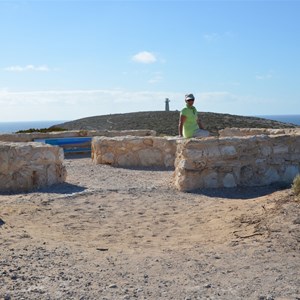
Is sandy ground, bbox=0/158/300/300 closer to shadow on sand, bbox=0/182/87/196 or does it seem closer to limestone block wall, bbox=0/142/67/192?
shadow on sand, bbox=0/182/87/196

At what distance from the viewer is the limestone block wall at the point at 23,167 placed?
8.50m

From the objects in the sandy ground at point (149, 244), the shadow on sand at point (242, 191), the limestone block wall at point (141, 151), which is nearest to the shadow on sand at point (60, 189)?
the sandy ground at point (149, 244)

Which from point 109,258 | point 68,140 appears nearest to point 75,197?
point 109,258

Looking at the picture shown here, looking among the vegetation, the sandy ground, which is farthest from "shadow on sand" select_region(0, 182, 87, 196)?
the vegetation

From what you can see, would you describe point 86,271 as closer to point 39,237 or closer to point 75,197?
point 39,237

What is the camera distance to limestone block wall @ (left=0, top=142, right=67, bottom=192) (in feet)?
27.9

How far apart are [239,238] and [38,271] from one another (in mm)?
2139

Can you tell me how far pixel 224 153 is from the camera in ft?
26.9

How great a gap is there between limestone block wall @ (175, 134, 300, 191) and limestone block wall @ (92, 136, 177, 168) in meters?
2.85

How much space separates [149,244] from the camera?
5242 millimetres

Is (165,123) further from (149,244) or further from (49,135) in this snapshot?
(149,244)

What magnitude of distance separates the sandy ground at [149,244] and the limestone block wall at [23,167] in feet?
1.27

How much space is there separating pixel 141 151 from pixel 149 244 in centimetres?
637

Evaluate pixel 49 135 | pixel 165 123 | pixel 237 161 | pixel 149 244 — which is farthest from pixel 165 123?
pixel 149 244
